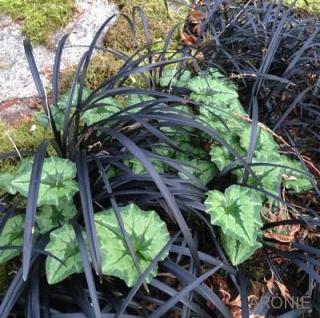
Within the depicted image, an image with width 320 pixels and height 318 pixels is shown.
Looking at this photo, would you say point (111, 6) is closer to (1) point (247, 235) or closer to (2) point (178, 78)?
(2) point (178, 78)

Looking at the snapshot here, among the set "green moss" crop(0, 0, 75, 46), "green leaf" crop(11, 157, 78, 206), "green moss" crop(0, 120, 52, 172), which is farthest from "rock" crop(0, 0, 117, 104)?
"green leaf" crop(11, 157, 78, 206)

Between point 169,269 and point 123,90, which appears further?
point 123,90

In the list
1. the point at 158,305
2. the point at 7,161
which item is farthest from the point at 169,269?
the point at 7,161

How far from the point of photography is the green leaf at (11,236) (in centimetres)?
157

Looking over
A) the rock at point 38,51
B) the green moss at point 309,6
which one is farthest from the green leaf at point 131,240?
the green moss at point 309,6

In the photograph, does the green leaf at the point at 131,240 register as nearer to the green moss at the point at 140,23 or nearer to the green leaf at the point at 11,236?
the green leaf at the point at 11,236

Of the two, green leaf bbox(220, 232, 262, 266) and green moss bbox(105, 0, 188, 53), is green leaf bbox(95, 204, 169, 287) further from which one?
green moss bbox(105, 0, 188, 53)

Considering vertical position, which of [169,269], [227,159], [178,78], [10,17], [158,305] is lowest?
[158,305]

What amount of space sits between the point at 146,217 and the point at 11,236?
46cm

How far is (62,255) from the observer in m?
1.49

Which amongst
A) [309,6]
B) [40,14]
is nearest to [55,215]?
[40,14]

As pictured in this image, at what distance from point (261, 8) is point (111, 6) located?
951 mm

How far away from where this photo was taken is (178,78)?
7.41 ft

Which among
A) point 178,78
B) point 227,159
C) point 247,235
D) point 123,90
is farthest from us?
point 178,78
